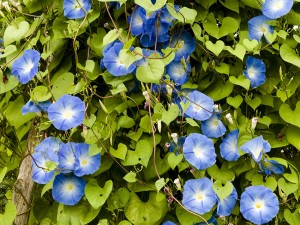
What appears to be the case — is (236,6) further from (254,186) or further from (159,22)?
(254,186)

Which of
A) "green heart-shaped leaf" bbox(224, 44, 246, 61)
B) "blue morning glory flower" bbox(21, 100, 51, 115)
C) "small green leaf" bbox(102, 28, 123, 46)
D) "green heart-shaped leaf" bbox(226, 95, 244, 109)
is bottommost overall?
"green heart-shaped leaf" bbox(226, 95, 244, 109)

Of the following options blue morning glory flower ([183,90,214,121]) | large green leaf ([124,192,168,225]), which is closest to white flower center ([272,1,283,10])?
blue morning glory flower ([183,90,214,121])

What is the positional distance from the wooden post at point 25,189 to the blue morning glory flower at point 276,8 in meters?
0.84

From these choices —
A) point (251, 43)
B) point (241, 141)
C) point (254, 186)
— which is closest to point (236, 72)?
point (251, 43)

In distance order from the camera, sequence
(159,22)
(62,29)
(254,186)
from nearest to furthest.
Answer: (254,186) → (159,22) → (62,29)

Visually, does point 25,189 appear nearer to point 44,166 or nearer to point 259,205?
point 44,166

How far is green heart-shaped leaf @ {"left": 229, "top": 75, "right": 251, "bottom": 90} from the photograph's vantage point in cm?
164

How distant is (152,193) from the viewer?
164cm

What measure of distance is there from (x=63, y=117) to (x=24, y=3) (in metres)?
0.53

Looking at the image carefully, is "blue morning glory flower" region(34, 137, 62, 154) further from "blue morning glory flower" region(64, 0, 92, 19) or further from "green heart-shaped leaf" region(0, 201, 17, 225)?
"blue morning glory flower" region(64, 0, 92, 19)

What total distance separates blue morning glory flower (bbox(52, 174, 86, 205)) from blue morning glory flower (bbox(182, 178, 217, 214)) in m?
0.30

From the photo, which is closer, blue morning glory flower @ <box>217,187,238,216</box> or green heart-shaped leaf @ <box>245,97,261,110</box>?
blue morning glory flower @ <box>217,187,238,216</box>

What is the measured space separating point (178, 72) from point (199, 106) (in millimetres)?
128

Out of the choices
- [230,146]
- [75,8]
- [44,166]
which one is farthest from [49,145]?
[230,146]
